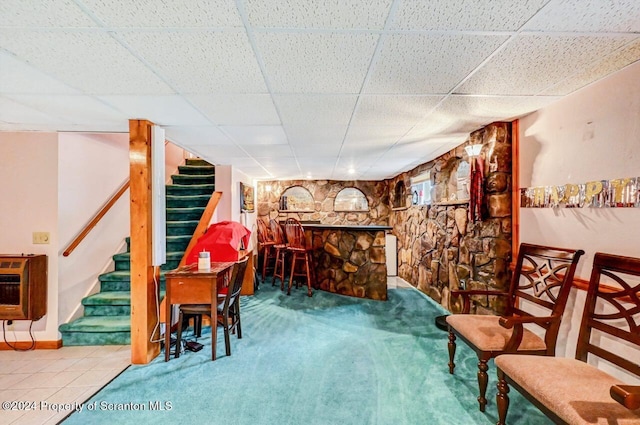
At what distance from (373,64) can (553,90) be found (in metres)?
1.35

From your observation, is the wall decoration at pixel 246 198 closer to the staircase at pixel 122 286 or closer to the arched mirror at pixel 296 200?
the staircase at pixel 122 286

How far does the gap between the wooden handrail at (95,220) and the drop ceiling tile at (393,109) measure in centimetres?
311

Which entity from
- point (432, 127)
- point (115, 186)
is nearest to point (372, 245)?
point (432, 127)

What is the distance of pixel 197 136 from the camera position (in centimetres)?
307

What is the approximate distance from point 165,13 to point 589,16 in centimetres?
183

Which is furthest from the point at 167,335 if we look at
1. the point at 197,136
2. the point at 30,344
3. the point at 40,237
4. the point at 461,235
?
the point at 461,235

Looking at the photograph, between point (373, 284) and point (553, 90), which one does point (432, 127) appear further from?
point (373, 284)

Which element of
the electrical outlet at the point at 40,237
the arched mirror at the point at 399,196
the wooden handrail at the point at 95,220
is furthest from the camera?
the arched mirror at the point at 399,196

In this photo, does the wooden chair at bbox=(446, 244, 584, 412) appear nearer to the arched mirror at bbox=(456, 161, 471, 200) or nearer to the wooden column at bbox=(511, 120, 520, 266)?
the wooden column at bbox=(511, 120, 520, 266)

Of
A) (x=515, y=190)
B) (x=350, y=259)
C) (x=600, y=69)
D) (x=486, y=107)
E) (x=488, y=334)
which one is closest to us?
(x=600, y=69)

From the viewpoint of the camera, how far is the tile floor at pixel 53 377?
1.91 m

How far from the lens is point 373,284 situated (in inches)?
175

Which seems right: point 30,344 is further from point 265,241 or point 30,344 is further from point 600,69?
point 600,69

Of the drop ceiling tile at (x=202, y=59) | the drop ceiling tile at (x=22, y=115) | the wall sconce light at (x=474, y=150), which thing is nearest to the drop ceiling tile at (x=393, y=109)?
the wall sconce light at (x=474, y=150)
